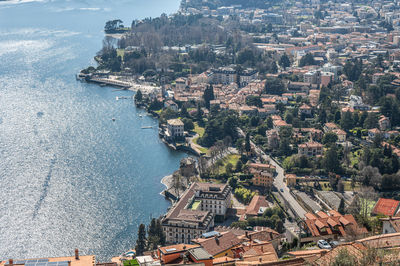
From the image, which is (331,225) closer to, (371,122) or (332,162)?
(332,162)

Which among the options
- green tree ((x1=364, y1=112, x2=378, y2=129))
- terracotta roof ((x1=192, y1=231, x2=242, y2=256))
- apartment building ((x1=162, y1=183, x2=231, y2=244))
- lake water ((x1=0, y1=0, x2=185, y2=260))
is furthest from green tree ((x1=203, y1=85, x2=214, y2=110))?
terracotta roof ((x1=192, y1=231, x2=242, y2=256))

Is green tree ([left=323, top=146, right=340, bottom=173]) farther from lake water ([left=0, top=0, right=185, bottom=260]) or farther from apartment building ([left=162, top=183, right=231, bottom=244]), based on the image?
lake water ([left=0, top=0, right=185, bottom=260])

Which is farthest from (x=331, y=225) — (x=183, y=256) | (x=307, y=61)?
(x=307, y=61)

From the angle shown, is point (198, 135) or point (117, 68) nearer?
point (198, 135)

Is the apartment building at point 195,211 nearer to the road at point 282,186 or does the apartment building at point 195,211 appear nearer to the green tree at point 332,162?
the road at point 282,186

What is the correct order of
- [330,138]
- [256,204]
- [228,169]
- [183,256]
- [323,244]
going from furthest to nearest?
[330,138], [228,169], [256,204], [323,244], [183,256]


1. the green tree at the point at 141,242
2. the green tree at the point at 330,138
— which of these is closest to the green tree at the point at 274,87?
the green tree at the point at 330,138

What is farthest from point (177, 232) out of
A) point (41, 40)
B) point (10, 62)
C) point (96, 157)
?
point (41, 40)

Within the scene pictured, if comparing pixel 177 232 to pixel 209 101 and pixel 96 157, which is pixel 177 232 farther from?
pixel 209 101
